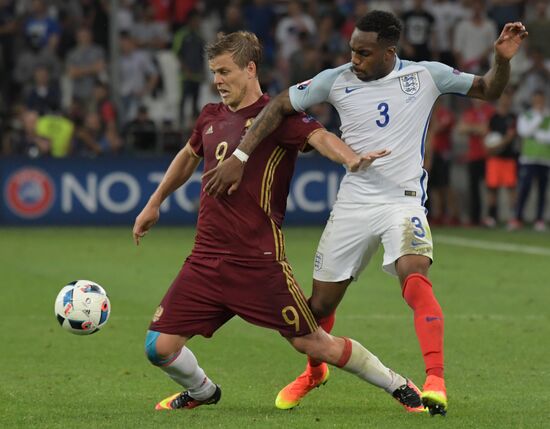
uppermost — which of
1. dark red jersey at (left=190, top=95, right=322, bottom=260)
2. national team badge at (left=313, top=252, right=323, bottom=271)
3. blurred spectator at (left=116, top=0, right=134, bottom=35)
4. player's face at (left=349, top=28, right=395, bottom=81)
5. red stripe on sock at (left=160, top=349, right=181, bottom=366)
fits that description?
Answer: player's face at (left=349, top=28, right=395, bottom=81)

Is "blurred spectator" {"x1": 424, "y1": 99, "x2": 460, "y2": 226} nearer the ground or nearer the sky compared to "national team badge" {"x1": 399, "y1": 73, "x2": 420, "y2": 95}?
nearer the ground

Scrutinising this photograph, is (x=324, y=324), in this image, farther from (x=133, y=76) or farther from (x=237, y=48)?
(x=133, y=76)

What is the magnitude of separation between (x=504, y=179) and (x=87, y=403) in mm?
15652

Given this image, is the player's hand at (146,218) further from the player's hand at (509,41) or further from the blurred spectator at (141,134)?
the blurred spectator at (141,134)

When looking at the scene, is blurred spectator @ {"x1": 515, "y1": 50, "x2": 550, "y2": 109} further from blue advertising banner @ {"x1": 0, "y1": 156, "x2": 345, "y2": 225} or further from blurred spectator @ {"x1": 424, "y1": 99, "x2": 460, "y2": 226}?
blue advertising banner @ {"x1": 0, "y1": 156, "x2": 345, "y2": 225}

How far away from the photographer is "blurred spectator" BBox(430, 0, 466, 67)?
24.7 m

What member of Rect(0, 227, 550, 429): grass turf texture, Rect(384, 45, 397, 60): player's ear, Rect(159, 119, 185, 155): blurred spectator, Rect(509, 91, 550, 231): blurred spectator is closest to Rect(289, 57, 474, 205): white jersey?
Rect(384, 45, 397, 60): player's ear

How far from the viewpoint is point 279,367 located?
30.5 ft

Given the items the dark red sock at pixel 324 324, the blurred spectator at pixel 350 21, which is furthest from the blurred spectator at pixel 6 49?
the dark red sock at pixel 324 324

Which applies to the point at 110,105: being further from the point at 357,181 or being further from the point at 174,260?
the point at 357,181

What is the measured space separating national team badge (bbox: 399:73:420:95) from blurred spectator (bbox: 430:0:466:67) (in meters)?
17.2

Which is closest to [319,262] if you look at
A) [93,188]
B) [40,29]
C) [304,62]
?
[93,188]

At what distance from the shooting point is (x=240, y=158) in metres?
7.05

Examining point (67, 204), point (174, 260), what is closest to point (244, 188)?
point (174, 260)
